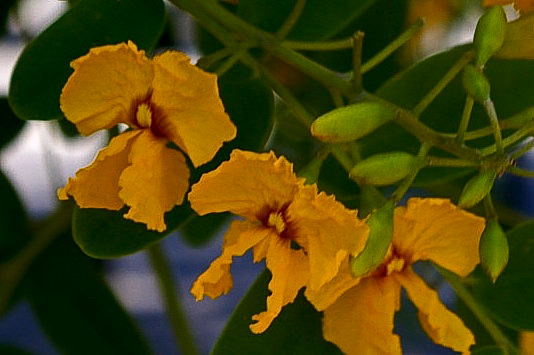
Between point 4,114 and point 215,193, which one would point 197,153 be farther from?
point 4,114

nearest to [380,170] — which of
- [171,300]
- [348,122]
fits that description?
[348,122]

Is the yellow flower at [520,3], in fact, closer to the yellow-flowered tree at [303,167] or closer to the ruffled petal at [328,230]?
the yellow-flowered tree at [303,167]

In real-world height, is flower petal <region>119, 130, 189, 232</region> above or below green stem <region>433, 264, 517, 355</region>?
above

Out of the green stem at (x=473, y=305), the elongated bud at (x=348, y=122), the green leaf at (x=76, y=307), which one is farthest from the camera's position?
the green leaf at (x=76, y=307)

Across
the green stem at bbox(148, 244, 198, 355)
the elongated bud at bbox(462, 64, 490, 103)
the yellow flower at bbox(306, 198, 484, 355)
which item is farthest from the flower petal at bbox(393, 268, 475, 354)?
the green stem at bbox(148, 244, 198, 355)

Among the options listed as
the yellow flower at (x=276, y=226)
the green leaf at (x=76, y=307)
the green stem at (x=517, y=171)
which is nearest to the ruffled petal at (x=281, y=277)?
the yellow flower at (x=276, y=226)

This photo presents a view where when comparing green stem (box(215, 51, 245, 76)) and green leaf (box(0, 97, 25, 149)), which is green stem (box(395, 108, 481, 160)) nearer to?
green stem (box(215, 51, 245, 76))

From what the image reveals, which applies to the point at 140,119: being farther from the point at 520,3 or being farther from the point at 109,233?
the point at 520,3
